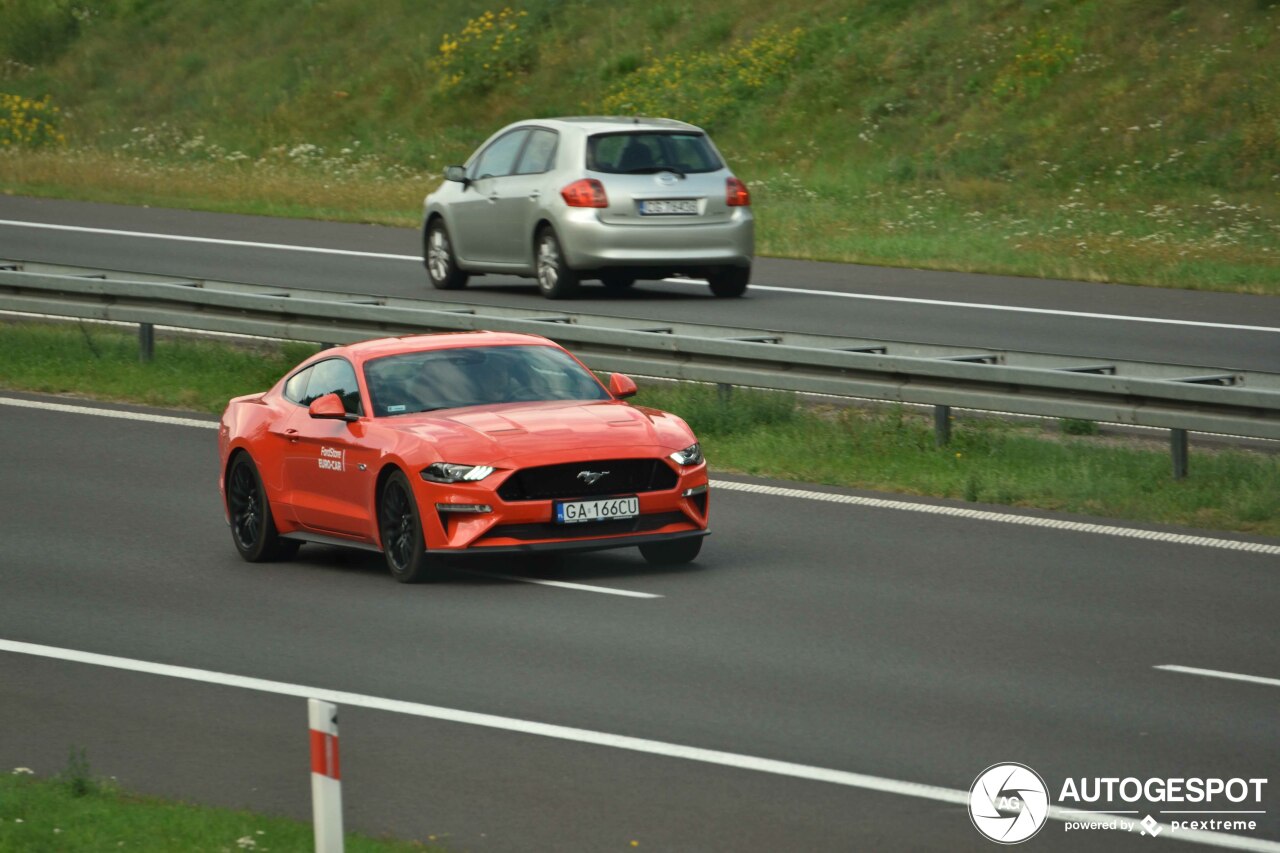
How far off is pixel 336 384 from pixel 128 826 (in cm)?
616

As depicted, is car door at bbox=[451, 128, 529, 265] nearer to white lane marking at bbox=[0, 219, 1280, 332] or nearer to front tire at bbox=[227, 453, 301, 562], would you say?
white lane marking at bbox=[0, 219, 1280, 332]

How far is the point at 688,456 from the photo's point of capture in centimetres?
1232

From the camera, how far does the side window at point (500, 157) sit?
24719 millimetres

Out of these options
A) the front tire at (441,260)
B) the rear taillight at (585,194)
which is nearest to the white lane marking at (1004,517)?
the rear taillight at (585,194)

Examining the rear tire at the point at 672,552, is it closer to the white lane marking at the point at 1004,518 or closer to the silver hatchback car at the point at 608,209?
the white lane marking at the point at 1004,518

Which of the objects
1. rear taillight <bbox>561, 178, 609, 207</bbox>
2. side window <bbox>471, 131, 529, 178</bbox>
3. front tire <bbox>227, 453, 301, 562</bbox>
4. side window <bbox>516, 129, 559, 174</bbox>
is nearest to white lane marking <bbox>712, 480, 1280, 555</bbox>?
front tire <bbox>227, 453, 301, 562</bbox>

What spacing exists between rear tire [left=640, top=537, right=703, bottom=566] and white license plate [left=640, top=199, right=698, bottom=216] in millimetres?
10729

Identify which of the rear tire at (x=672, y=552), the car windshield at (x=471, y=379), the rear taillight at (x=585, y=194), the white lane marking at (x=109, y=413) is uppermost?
the car windshield at (x=471, y=379)

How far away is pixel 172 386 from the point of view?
778 inches

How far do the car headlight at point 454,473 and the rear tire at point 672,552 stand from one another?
1.11m

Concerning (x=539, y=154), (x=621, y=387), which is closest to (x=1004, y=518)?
(x=621, y=387)

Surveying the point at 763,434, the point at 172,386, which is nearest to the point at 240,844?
the point at 763,434

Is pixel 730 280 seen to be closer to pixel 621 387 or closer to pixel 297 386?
pixel 297 386
